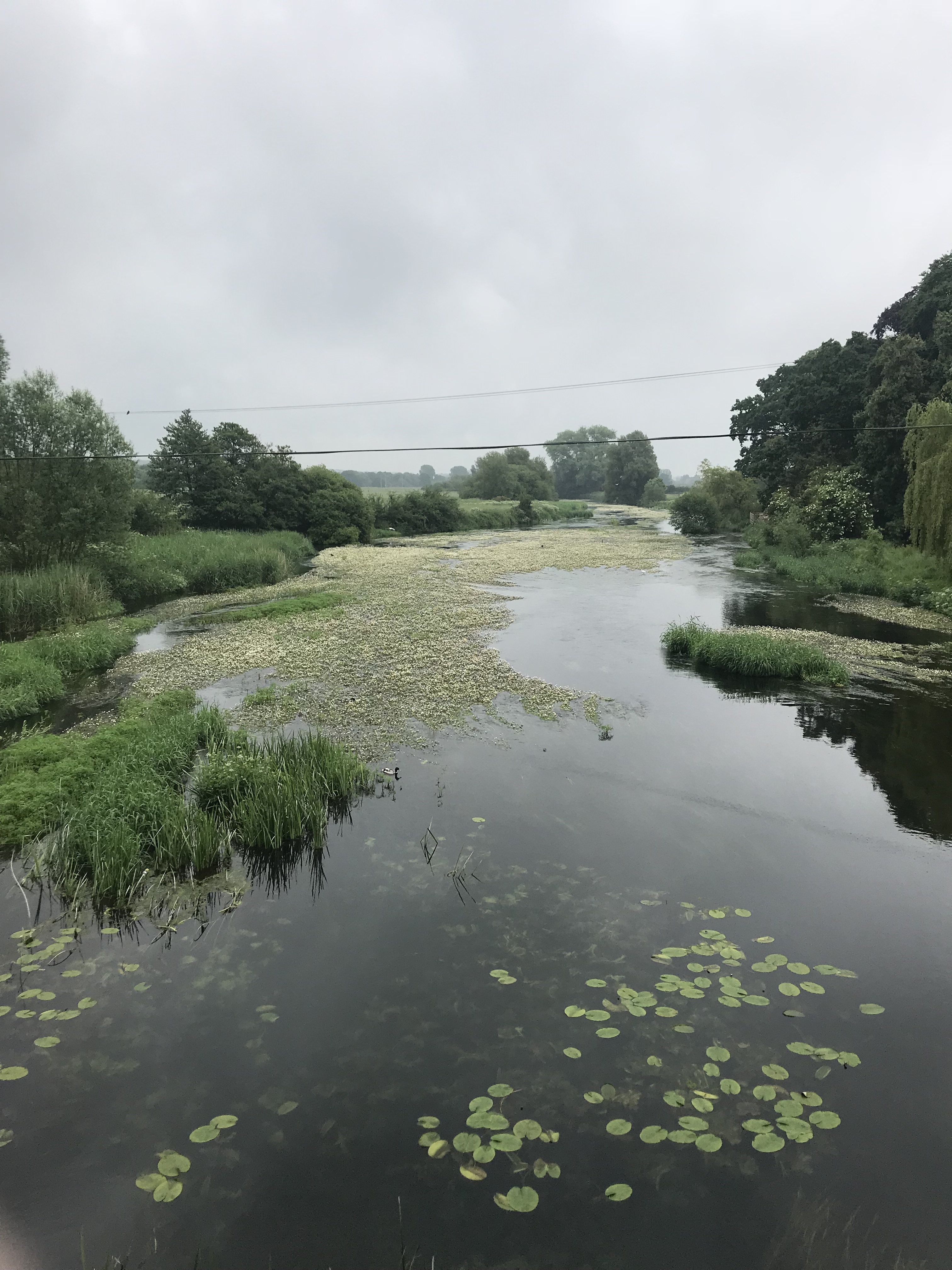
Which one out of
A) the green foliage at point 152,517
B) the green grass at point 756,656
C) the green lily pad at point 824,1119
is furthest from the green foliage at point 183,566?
the green lily pad at point 824,1119

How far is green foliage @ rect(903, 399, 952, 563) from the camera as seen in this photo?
20703 millimetres

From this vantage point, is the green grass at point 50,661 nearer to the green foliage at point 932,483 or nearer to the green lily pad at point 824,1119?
the green lily pad at point 824,1119

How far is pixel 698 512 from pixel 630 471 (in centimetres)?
6297

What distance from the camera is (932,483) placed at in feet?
69.9

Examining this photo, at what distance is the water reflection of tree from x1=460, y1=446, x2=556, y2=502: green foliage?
74.5 metres

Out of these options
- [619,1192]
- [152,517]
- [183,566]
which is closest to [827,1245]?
[619,1192]

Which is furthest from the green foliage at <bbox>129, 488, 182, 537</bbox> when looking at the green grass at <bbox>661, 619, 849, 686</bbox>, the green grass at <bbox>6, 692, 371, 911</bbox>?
the green grass at <bbox>661, 619, 849, 686</bbox>

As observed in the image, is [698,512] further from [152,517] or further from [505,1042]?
[505,1042]

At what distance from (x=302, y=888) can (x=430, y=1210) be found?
12.9 feet

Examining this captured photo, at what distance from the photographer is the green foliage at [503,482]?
9006cm

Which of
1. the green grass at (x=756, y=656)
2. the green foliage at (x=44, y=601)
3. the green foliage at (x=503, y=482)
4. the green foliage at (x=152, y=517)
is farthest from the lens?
the green foliage at (x=503, y=482)

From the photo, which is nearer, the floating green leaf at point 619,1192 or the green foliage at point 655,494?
the floating green leaf at point 619,1192

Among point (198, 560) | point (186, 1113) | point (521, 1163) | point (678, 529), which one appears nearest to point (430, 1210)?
point (521, 1163)

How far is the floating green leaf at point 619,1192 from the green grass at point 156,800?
5.13 m
